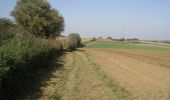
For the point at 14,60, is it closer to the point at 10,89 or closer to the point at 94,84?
the point at 10,89

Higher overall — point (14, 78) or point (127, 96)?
point (14, 78)

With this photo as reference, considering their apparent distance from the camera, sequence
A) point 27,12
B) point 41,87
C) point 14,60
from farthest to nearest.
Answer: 1. point 27,12
2. point 41,87
3. point 14,60

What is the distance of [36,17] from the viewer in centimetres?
3966

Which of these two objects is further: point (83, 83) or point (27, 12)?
point (27, 12)

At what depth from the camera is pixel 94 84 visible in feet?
43.0

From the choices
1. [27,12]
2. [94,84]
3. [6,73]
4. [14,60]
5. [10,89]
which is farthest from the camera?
[27,12]

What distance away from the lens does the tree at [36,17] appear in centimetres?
3984

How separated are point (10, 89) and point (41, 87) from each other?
2.01 metres

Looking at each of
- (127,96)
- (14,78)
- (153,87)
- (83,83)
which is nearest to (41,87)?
(14,78)

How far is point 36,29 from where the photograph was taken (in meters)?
40.4

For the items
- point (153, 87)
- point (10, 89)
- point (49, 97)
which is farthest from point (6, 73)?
point (153, 87)

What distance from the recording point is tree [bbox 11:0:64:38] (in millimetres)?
39844

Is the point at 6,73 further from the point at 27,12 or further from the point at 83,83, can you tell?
the point at 27,12

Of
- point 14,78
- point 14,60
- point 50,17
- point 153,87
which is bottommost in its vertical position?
point 153,87
